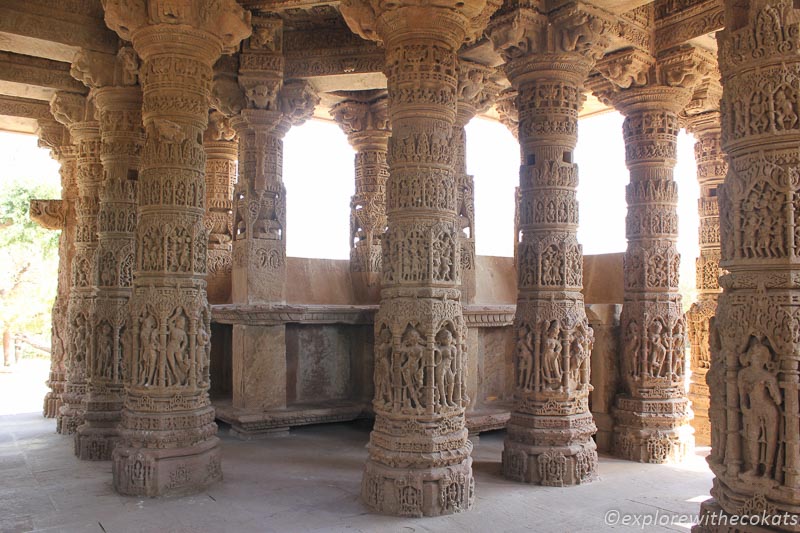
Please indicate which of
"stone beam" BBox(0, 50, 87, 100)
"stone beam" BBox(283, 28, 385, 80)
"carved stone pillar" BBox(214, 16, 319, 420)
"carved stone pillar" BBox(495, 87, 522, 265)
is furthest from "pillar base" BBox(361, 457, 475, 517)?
"stone beam" BBox(0, 50, 87, 100)

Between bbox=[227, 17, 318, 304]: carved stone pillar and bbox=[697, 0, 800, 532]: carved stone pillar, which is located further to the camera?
bbox=[227, 17, 318, 304]: carved stone pillar

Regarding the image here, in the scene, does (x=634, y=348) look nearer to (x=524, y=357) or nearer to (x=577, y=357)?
(x=577, y=357)

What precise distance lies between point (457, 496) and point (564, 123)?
441cm

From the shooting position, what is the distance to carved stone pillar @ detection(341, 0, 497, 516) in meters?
6.00

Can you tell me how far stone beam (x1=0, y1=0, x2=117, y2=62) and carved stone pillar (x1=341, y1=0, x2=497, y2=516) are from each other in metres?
4.59

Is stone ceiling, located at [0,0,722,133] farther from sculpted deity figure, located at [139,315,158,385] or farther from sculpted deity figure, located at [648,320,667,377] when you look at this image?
sculpted deity figure, located at [139,315,158,385]

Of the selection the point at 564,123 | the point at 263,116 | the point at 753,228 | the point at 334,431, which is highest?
the point at 263,116

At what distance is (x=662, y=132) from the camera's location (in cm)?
886

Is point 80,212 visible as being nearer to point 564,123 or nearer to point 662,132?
point 564,123

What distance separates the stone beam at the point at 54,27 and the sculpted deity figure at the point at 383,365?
5805 millimetres

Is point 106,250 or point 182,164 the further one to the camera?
point 106,250

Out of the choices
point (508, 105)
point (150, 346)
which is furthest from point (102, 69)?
point (508, 105)

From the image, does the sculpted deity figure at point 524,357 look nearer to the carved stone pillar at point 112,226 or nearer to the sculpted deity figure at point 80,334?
the carved stone pillar at point 112,226

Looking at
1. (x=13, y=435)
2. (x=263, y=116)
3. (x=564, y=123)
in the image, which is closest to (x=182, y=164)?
(x=263, y=116)
